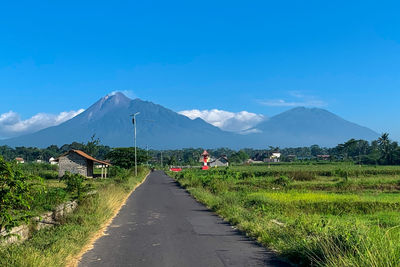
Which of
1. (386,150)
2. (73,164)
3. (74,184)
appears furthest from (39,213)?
(386,150)

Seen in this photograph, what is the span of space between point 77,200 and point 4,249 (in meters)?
7.38

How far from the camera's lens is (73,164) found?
4719 cm

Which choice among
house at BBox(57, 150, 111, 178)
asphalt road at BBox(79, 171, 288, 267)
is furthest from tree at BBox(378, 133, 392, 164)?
asphalt road at BBox(79, 171, 288, 267)

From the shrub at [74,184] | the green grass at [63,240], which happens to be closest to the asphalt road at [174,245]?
the green grass at [63,240]

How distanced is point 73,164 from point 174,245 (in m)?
40.7

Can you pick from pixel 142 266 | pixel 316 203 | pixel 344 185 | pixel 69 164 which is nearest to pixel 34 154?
pixel 69 164

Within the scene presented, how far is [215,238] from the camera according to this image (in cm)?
1002

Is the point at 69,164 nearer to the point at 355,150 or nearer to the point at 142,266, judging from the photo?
the point at 142,266

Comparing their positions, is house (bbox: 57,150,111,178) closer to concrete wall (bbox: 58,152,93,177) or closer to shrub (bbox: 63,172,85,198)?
concrete wall (bbox: 58,152,93,177)

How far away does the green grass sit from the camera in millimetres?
6538

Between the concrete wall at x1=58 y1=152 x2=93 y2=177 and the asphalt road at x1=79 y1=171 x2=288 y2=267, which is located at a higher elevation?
the concrete wall at x1=58 y1=152 x2=93 y2=177

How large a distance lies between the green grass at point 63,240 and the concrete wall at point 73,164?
33.8 meters

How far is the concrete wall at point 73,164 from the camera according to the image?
46.8 meters

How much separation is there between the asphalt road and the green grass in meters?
0.37
